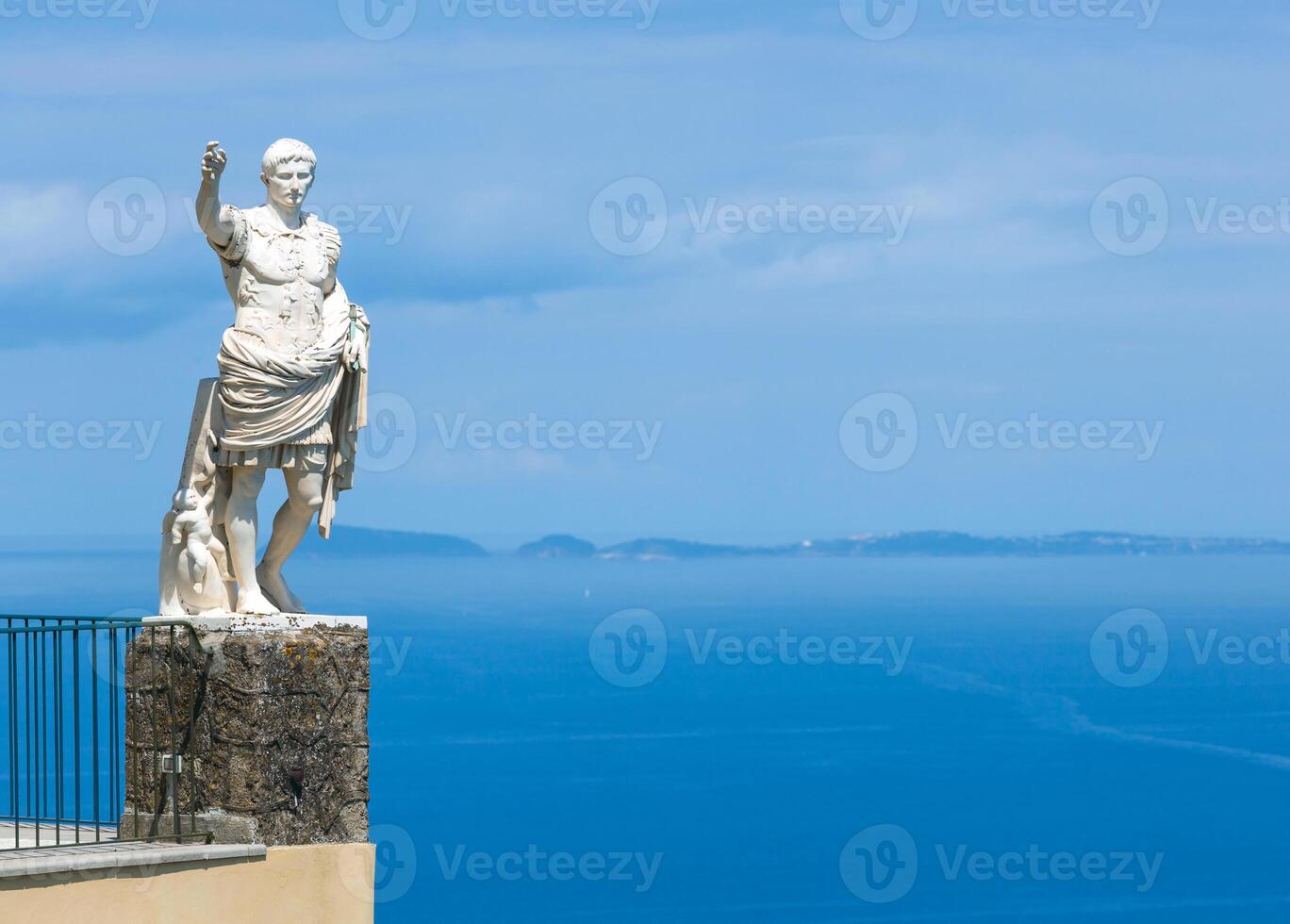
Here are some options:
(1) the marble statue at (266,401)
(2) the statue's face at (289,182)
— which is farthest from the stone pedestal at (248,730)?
(2) the statue's face at (289,182)

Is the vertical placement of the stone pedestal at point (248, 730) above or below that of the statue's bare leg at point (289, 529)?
below

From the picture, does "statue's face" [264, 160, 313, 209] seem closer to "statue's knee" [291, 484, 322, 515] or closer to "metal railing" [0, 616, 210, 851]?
"statue's knee" [291, 484, 322, 515]

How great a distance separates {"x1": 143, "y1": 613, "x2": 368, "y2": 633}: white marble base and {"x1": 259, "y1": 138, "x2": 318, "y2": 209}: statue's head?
2.57 meters

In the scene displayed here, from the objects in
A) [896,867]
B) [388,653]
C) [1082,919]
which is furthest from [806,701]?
[1082,919]

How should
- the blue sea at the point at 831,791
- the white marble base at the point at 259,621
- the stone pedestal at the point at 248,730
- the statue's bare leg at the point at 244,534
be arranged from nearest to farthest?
the stone pedestal at the point at 248,730 < the white marble base at the point at 259,621 < the statue's bare leg at the point at 244,534 < the blue sea at the point at 831,791

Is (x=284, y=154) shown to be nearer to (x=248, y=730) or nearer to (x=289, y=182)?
(x=289, y=182)

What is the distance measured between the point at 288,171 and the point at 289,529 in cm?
224

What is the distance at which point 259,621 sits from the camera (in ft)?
42.7

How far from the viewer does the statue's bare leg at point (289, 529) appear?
13.2 metres

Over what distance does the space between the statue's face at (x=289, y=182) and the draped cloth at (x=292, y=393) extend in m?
0.68

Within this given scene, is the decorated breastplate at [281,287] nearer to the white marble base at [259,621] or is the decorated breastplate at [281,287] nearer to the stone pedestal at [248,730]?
the white marble base at [259,621]

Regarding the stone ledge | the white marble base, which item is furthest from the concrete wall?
the white marble base

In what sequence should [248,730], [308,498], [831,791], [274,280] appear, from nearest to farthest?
[248,730] → [274,280] → [308,498] → [831,791]

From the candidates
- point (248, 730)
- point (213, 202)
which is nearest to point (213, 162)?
point (213, 202)
